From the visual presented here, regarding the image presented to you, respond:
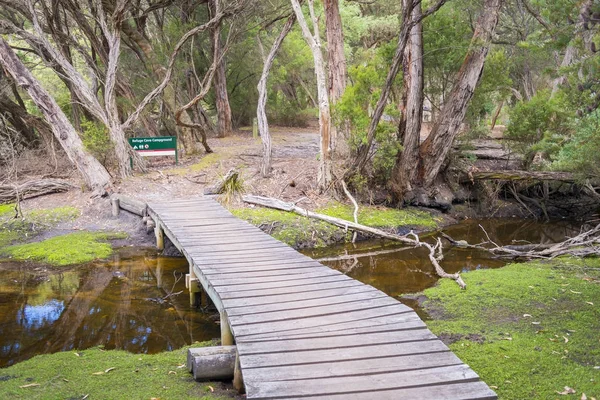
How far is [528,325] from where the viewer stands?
242 inches

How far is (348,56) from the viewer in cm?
2464

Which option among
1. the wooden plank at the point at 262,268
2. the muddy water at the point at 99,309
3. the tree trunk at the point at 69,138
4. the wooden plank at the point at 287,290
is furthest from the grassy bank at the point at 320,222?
the wooden plank at the point at 287,290

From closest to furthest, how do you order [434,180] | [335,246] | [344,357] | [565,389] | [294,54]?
1. [344,357]
2. [565,389]
3. [335,246]
4. [434,180]
5. [294,54]

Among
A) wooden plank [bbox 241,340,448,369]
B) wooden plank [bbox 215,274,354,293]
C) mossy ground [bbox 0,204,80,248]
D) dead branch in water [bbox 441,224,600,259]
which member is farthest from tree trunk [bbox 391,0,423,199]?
wooden plank [bbox 241,340,448,369]

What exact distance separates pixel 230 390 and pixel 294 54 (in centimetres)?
2112

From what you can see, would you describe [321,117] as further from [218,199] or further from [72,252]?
[72,252]

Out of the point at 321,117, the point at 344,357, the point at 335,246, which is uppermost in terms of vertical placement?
the point at 321,117

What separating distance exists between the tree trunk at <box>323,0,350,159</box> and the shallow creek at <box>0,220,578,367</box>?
12.6 feet

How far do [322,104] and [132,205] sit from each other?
5483 mm

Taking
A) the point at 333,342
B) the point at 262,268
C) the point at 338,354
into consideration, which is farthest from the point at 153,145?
the point at 338,354

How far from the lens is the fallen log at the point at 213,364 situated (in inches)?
190

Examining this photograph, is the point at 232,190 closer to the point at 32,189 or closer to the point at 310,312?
the point at 32,189

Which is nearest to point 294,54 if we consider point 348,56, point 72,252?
point 348,56

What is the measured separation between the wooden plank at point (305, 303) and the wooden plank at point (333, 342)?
2.43 feet
